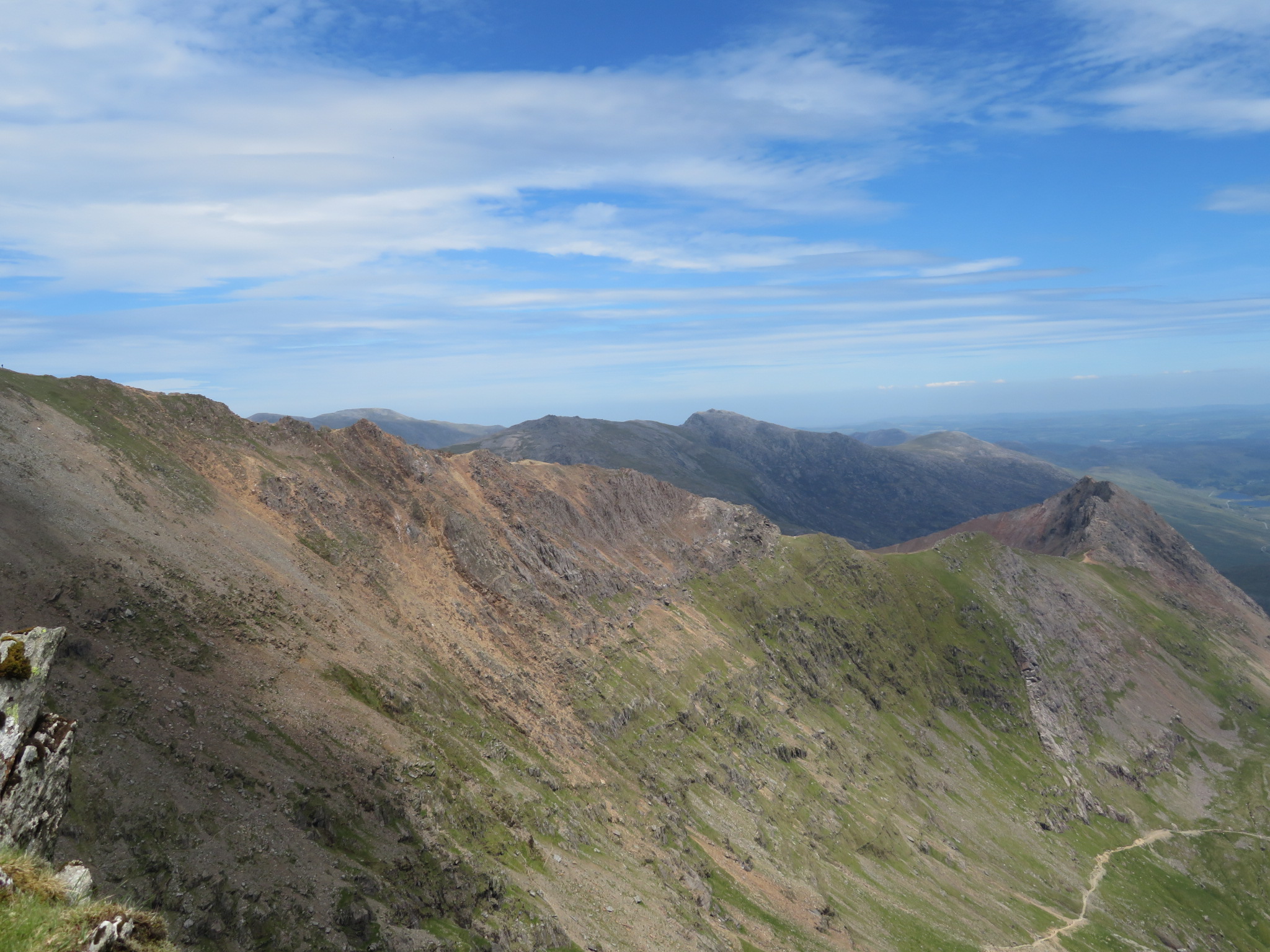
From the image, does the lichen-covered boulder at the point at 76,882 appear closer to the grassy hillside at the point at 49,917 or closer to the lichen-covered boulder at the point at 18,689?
the grassy hillside at the point at 49,917

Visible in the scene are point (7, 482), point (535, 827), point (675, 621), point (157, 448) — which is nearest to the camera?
point (7, 482)

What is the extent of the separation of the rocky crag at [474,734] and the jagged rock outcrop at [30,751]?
26032 mm

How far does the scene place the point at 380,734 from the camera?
76000 millimetres

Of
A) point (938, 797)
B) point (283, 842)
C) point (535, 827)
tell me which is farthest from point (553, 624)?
point (938, 797)

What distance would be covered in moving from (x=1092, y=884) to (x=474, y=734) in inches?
6346

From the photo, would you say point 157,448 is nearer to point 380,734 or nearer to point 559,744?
point 380,734

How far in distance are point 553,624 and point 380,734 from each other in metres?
60.0

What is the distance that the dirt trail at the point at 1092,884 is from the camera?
136000 mm

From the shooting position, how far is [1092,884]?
168000 mm

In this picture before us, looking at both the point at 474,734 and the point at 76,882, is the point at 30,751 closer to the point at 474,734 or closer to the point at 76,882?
the point at 76,882

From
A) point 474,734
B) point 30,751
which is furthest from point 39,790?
point 474,734

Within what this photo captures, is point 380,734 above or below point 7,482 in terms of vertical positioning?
below

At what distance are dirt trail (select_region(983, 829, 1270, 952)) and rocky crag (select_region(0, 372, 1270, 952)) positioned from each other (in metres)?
1.84

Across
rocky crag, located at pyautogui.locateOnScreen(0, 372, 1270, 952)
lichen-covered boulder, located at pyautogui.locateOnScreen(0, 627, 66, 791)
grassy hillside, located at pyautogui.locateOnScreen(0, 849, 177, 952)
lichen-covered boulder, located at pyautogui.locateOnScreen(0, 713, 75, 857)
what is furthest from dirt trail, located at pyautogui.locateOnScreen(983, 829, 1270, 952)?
lichen-covered boulder, located at pyautogui.locateOnScreen(0, 627, 66, 791)
